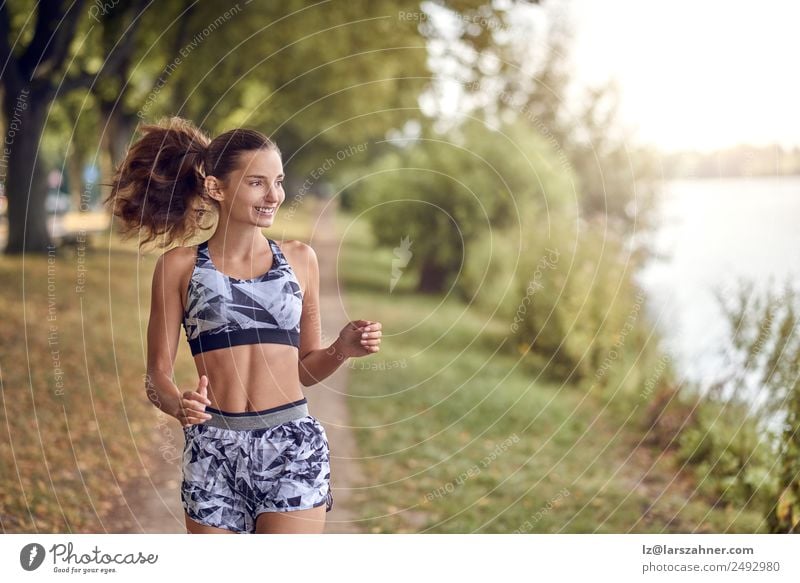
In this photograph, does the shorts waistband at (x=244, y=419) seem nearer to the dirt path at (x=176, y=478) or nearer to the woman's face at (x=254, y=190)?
the woman's face at (x=254, y=190)

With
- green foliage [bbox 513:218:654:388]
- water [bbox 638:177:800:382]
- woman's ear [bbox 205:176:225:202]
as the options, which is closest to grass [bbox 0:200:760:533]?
green foliage [bbox 513:218:654:388]

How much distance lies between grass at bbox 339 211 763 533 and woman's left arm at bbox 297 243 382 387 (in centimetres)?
320

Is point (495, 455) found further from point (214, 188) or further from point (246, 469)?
point (214, 188)

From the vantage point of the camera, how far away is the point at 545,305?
11.6 metres

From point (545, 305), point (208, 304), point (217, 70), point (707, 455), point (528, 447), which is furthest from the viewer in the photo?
point (217, 70)

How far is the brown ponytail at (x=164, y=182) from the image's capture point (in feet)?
11.2

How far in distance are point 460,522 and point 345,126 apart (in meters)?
19.1

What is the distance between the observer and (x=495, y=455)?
8.26 m

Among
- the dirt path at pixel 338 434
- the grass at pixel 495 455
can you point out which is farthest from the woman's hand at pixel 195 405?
the grass at pixel 495 455

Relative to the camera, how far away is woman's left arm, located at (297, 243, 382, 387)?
321cm

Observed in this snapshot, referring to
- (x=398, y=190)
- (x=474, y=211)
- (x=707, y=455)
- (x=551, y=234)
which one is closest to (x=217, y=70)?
(x=398, y=190)

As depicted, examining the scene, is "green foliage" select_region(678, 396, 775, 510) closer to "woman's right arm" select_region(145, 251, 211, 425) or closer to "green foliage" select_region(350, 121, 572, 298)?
"woman's right arm" select_region(145, 251, 211, 425)

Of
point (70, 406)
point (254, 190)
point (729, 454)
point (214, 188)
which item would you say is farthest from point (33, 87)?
point (254, 190)
